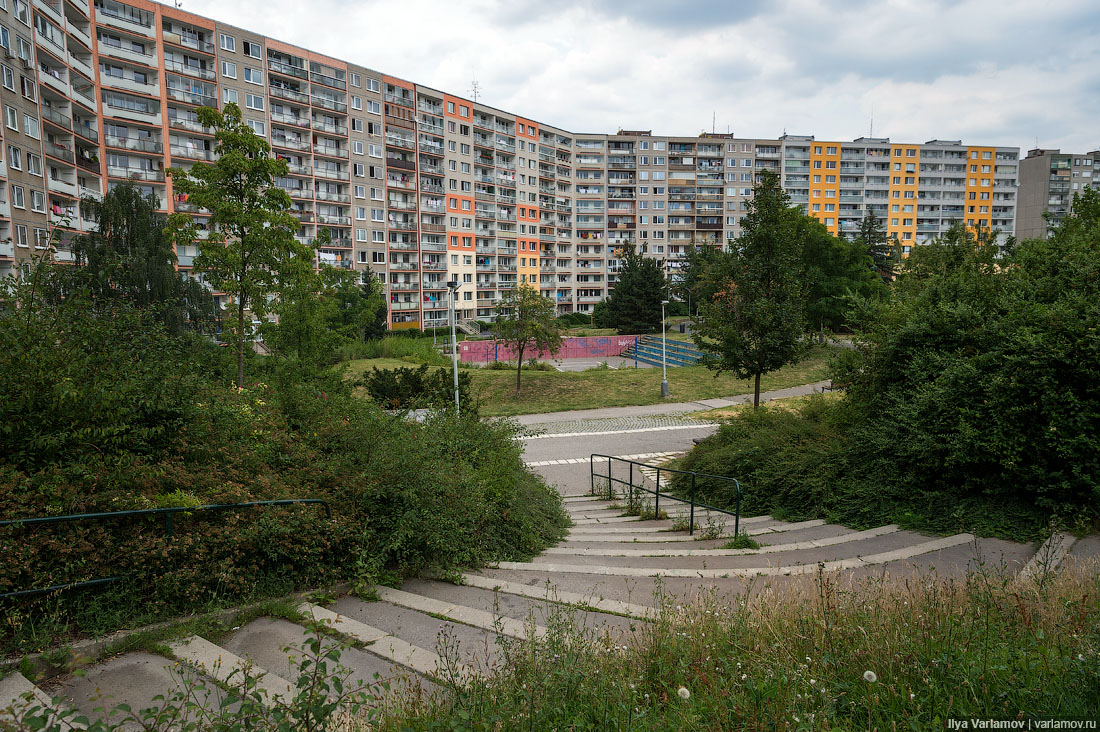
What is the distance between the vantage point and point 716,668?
3.81 meters

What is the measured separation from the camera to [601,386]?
1336 inches

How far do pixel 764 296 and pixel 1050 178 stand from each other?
415ft

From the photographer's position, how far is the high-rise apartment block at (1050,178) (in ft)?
357

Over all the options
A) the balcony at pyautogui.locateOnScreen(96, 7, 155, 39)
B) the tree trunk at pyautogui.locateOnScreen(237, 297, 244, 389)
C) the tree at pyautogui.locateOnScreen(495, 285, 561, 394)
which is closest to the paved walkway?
the tree at pyautogui.locateOnScreen(495, 285, 561, 394)

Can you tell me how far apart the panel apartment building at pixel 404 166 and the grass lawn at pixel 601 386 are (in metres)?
16.0

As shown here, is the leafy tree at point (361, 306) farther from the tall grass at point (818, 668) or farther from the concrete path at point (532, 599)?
the tall grass at point (818, 668)

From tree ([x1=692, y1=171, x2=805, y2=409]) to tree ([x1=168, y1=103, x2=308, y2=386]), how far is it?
12.5 metres

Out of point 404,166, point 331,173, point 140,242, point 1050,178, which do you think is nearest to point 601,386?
point 140,242

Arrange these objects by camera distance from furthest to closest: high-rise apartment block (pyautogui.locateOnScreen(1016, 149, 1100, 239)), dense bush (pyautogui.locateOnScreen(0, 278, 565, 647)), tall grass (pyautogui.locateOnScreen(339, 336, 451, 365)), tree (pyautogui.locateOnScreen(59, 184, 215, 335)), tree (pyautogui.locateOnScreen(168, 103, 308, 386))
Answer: high-rise apartment block (pyautogui.locateOnScreen(1016, 149, 1100, 239))
tall grass (pyautogui.locateOnScreen(339, 336, 451, 365))
tree (pyautogui.locateOnScreen(59, 184, 215, 335))
tree (pyautogui.locateOnScreen(168, 103, 308, 386))
dense bush (pyautogui.locateOnScreen(0, 278, 565, 647))

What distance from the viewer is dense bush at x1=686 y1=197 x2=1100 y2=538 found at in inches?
320

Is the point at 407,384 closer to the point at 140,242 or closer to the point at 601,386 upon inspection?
the point at 601,386

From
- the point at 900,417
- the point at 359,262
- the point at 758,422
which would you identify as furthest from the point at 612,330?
the point at 900,417

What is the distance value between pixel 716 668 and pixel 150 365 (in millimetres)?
6882

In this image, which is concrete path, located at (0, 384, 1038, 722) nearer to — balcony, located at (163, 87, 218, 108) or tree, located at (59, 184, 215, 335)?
tree, located at (59, 184, 215, 335)
